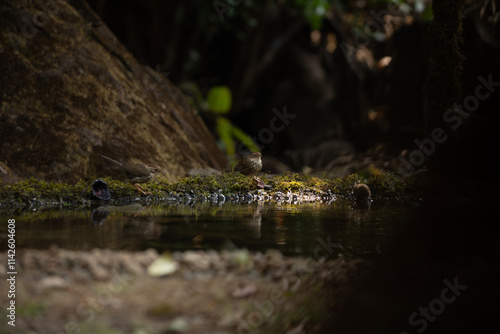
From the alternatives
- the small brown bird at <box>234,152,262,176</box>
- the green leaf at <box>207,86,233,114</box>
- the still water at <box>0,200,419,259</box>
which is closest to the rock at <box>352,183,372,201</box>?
the still water at <box>0,200,419,259</box>

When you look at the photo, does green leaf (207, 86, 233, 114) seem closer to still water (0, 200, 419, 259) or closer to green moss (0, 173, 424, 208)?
green moss (0, 173, 424, 208)

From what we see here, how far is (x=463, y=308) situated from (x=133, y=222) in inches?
97.8

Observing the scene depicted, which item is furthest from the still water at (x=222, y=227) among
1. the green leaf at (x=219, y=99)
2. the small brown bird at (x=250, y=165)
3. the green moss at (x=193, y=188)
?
the green leaf at (x=219, y=99)

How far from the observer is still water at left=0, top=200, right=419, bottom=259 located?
10.1ft

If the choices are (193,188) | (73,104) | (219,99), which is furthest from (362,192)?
(219,99)

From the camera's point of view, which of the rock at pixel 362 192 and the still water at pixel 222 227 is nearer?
the still water at pixel 222 227

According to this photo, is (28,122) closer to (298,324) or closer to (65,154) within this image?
(65,154)

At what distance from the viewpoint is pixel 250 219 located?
4.20 m

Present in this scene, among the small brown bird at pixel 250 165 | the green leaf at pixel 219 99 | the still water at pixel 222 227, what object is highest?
the green leaf at pixel 219 99

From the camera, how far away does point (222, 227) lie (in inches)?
148

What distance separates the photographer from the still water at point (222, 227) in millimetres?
3082

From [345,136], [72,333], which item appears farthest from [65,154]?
[345,136]

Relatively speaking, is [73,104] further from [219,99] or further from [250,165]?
[219,99]

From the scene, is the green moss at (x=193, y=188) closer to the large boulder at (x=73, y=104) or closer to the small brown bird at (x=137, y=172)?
the small brown bird at (x=137, y=172)
